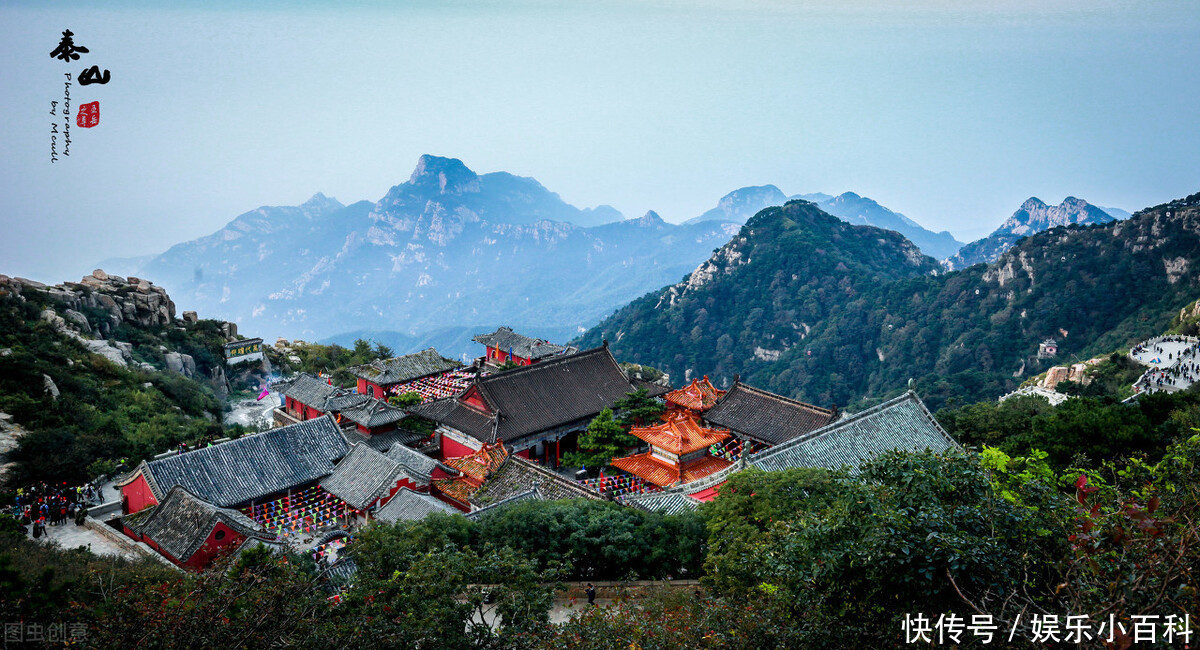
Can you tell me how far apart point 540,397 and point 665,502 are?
10.2 metres

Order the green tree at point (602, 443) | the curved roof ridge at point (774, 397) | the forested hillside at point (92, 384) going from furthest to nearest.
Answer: the green tree at point (602, 443) → the forested hillside at point (92, 384) → the curved roof ridge at point (774, 397)

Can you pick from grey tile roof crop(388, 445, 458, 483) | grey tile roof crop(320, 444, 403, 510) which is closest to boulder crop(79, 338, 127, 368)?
grey tile roof crop(320, 444, 403, 510)

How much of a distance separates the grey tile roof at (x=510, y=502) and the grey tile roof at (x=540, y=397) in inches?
248

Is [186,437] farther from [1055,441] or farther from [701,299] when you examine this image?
[701,299]

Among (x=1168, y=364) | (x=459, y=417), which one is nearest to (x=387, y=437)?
(x=459, y=417)

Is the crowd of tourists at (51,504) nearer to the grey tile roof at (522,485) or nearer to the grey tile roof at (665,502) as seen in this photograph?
Answer: the grey tile roof at (522,485)

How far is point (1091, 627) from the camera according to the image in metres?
6.89

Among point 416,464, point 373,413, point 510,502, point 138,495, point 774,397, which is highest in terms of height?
point 774,397

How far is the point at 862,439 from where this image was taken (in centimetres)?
2388

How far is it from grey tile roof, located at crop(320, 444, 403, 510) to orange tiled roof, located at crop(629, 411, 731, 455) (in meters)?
8.62

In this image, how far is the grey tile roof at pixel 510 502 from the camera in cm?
1873

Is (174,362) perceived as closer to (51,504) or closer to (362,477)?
(51,504)

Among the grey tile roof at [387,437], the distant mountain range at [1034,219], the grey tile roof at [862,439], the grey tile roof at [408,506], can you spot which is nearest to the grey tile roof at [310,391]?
the grey tile roof at [387,437]

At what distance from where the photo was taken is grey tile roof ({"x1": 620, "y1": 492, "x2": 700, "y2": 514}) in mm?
20906
